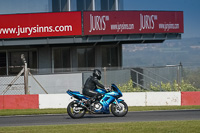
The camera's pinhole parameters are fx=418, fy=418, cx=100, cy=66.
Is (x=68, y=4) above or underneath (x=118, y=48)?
above

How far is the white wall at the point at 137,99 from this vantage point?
20.0 metres

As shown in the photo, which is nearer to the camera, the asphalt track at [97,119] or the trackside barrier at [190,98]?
the asphalt track at [97,119]

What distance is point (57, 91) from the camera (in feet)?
81.8

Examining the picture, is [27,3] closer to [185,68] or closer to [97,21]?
[97,21]

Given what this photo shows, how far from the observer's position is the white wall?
20047 mm

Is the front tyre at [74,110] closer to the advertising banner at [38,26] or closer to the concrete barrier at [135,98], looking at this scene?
the concrete barrier at [135,98]

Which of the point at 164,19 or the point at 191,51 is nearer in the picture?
the point at 164,19

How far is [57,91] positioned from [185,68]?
25.3 ft

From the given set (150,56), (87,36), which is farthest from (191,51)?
(87,36)

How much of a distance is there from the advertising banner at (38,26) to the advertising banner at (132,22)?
84cm

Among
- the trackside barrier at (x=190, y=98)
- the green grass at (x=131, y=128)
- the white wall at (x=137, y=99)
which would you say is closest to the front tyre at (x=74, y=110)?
the green grass at (x=131, y=128)

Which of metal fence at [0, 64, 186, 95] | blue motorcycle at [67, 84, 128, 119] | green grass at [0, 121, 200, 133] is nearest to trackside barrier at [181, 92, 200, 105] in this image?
metal fence at [0, 64, 186, 95]

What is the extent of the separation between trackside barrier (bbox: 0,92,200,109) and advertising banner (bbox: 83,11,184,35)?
26.4ft

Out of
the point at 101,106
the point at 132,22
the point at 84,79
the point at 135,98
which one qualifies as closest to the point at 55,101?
the point at 135,98
